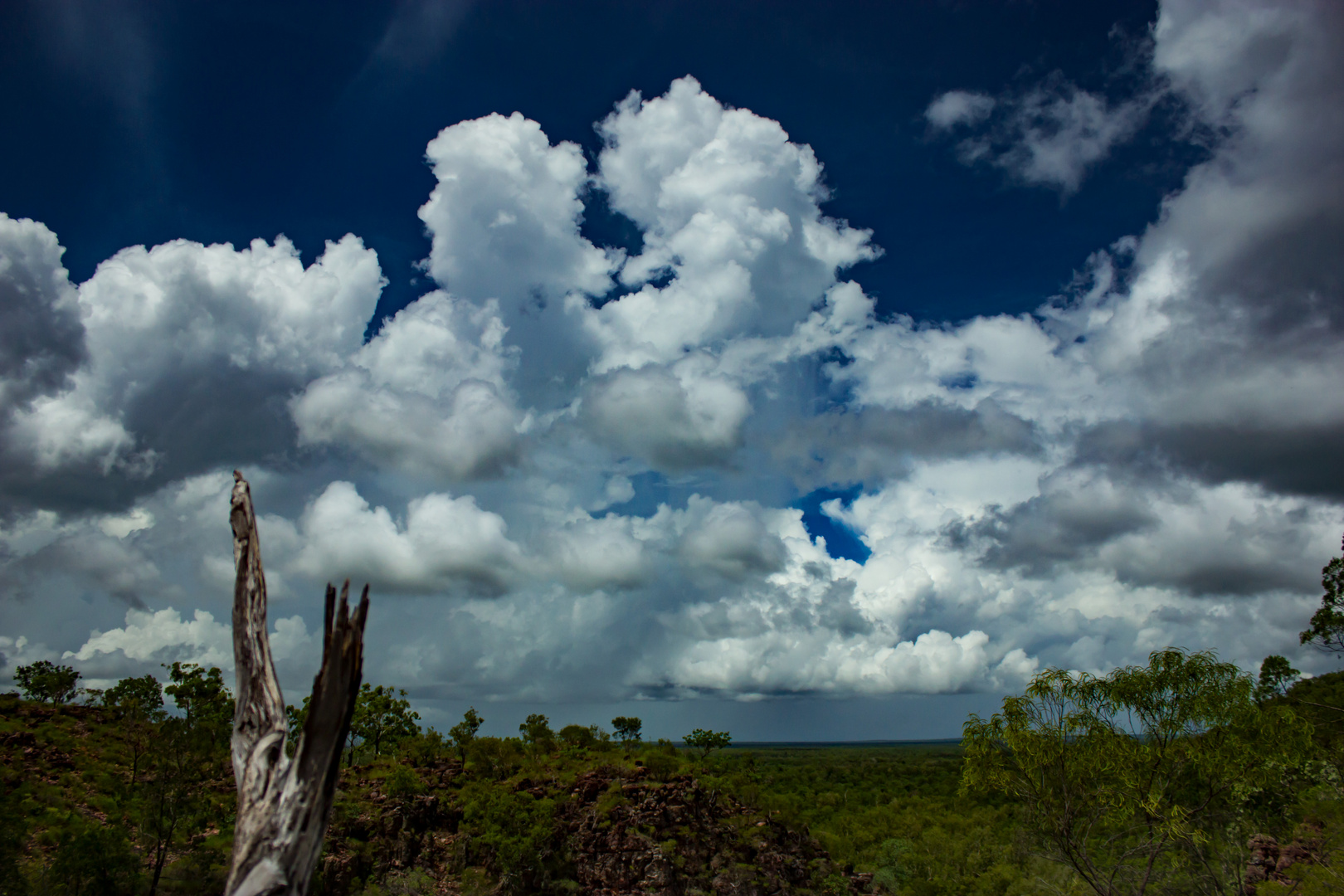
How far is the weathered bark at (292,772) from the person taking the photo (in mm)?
6309

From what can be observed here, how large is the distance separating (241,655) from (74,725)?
222ft

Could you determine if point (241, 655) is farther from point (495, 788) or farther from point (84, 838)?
point (495, 788)

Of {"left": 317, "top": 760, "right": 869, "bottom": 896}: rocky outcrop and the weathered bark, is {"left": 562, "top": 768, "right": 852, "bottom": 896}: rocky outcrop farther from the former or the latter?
the weathered bark

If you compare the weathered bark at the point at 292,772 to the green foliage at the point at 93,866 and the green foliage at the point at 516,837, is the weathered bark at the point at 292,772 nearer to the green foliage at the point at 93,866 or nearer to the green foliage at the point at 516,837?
the green foliage at the point at 93,866

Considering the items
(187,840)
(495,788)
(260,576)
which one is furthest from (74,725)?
(260,576)

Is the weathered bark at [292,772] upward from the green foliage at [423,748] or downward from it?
upward

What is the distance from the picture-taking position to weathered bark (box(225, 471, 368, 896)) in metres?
6.31

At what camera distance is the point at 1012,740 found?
27531 millimetres

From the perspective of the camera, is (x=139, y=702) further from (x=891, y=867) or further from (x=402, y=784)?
(x=891, y=867)

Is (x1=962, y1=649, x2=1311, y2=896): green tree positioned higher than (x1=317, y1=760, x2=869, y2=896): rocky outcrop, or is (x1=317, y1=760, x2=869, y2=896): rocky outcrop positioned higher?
(x1=962, y1=649, x2=1311, y2=896): green tree

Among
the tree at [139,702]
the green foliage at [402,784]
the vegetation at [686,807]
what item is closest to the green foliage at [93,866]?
the vegetation at [686,807]

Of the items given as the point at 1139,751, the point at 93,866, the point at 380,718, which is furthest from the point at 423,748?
the point at 1139,751

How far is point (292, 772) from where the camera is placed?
654 cm

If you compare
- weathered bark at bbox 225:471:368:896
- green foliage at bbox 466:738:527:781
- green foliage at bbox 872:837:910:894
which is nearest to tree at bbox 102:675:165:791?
green foliage at bbox 466:738:527:781
